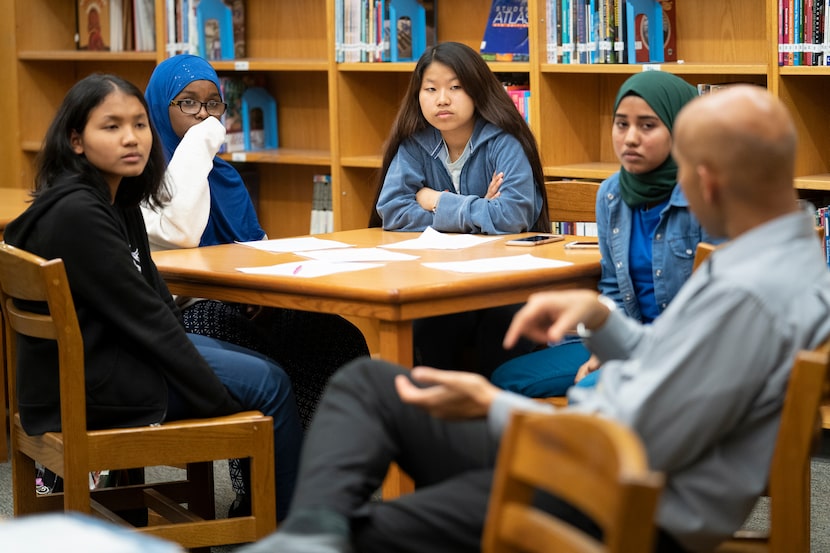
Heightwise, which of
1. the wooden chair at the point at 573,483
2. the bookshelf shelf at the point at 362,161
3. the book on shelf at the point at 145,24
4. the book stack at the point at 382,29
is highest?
the book on shelf at the point at 145,24

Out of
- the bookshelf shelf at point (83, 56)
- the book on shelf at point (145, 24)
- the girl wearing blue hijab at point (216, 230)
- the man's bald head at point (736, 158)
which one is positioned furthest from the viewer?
the book on shelf at point (145, 24)

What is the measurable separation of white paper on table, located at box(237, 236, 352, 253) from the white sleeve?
0.47 ft

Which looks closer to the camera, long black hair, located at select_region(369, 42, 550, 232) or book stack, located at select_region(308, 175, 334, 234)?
long black hair, located at select_region(369, 42, 550, 232)

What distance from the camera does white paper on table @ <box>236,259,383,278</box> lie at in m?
2.49

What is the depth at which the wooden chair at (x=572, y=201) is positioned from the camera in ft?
10.4

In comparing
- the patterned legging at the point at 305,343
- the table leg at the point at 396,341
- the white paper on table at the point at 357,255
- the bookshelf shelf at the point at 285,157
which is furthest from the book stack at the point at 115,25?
the table leg at the point at 396,341

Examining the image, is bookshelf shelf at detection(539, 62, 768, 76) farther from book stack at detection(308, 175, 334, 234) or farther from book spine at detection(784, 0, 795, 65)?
book stack at detection(308, 175, 334, 234)

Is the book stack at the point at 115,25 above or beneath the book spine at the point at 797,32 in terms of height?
above

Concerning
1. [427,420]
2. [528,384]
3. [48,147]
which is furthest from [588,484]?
[48,147]

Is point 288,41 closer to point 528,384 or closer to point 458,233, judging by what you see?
point 458,233

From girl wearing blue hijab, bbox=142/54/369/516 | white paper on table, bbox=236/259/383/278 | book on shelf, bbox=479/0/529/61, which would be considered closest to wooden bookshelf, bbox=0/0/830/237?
book on shelf, bbox=479/0/529/61

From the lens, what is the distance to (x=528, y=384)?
2.48 metres

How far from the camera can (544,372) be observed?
8.20 ft

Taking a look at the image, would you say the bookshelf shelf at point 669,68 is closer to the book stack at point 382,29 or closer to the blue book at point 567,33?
the blue book at point 567,33
